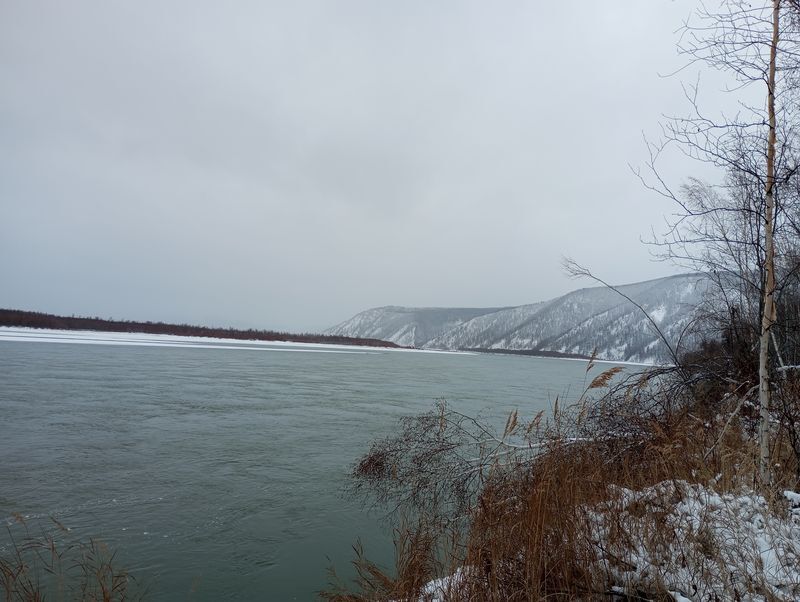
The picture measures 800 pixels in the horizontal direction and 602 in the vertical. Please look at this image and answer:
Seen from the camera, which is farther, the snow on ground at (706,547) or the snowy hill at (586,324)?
the snowy hill at (586,324)

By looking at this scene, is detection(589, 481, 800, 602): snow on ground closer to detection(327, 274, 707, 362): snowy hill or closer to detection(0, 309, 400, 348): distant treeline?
detection(0, 309, 400, 348): distant treeline

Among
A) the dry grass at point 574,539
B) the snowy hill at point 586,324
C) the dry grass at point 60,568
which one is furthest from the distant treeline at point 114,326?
the snowy hill at point 586,324

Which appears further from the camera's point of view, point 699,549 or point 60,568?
point 60,568

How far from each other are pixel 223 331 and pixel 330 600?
56.7 meters

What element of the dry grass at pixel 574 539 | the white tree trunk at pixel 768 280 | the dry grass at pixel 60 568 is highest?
the white tree trunk at pixel 768 280

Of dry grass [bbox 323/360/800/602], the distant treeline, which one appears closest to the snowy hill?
the distant treeline

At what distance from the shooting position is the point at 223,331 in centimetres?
5578

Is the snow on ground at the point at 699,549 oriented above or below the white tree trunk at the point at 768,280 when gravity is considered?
below

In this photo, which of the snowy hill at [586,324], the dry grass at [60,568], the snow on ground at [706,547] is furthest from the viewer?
the snowy hill at [586,324]

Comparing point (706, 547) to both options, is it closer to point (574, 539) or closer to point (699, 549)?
point (699, 549)

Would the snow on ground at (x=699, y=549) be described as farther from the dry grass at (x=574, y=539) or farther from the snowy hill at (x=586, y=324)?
the snowy hill at (x=586, y=324)

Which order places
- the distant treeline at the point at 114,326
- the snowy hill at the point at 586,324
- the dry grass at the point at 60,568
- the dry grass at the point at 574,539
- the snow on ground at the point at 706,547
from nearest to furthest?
the snow on ground at the point at 706,547 → the dry grass at the point at 574,539 → the dry grass at the point at 60,568 → the distant treeline at the point at 114,326 → the snowy hill at the point at 586,324

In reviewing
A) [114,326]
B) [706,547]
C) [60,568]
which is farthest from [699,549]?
[114,326]

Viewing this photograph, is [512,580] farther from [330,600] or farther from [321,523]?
[321,523]
